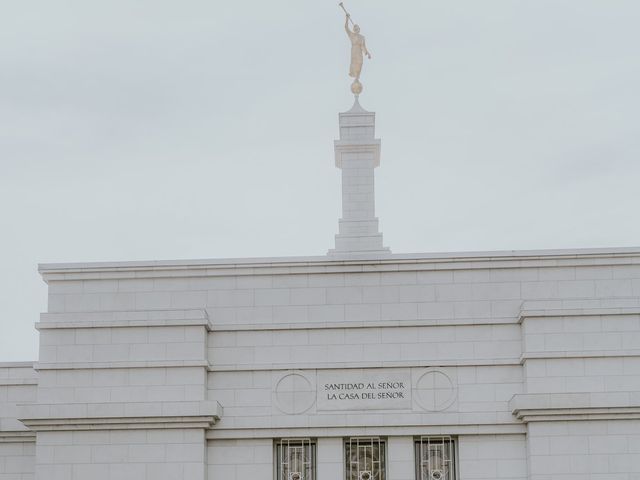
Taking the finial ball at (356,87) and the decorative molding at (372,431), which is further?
the finial ball at (356,87)

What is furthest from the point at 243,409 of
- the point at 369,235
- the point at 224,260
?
the point at 369,235

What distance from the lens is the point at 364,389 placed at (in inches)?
1115

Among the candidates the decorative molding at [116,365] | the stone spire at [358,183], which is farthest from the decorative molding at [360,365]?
the stone spire at [358,183]

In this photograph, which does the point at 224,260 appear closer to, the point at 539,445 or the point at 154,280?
the point at 154,280

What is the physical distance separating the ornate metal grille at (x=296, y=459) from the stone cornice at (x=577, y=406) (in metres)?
4.49

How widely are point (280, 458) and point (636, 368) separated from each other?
306 inches

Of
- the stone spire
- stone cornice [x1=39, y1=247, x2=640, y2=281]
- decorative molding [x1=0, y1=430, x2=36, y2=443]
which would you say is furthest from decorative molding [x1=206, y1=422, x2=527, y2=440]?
decorative molding [x1=0, y1=430, x2=36, y2=443]

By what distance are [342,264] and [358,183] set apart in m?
3.11

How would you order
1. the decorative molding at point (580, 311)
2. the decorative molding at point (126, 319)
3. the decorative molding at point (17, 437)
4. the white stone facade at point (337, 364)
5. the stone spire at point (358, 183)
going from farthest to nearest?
the stone spire at point (358, 183)
the decorative molding at point (17, 437)
the decorative molding at point (126, 319)
the decorative molding at point (580, 311)
the white stone facade at point (337, 364)

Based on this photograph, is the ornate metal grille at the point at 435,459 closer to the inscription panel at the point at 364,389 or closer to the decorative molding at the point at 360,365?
the inscription panel at the point at 364,389

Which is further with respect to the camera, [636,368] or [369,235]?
[369,235]

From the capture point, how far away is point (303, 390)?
92.9 feet

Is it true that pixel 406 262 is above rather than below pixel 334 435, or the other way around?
above

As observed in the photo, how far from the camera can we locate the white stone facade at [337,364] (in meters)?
27.8
